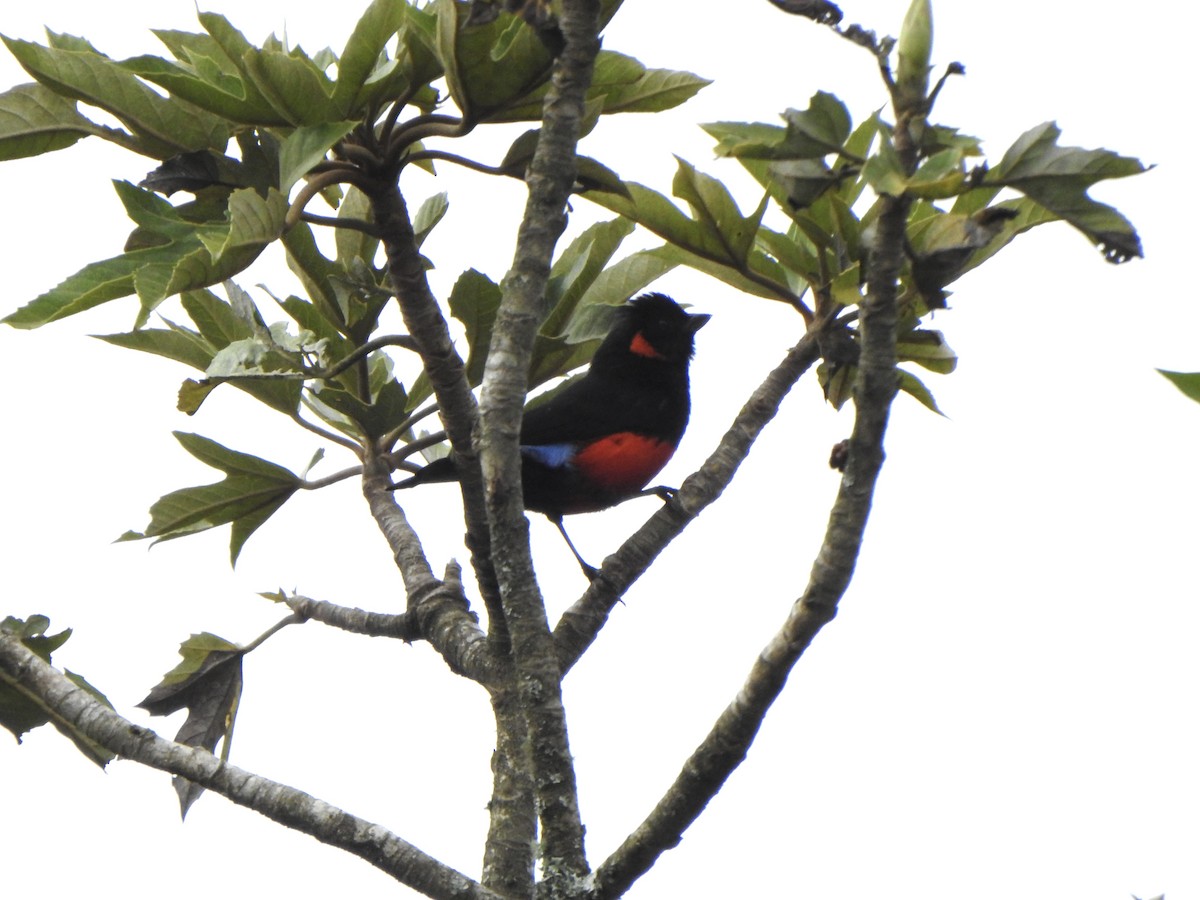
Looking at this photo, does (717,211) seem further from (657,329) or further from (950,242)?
(657,329)

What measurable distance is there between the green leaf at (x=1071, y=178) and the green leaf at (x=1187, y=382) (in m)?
0.47

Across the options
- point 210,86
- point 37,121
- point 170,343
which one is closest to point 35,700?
point 170,343

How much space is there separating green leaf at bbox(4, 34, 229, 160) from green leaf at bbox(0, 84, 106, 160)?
121 millimetres

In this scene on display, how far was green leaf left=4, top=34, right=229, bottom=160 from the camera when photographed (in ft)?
9.80

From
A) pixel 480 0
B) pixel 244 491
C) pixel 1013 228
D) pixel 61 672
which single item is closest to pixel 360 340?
pixel 244 491

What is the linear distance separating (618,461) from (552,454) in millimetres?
229

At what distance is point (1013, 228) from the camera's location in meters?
Result: 3.29

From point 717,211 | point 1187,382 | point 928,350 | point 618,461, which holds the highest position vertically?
point 618,461

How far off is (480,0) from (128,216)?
107 centimetres

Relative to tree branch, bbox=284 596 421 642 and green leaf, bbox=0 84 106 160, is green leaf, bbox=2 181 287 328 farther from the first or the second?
tree branch, bbox=284 596 421 642

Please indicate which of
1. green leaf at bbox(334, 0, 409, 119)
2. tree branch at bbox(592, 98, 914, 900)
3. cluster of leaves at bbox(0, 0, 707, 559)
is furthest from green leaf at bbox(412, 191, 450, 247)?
tree branch at bbox(592, 98, 914, 900)

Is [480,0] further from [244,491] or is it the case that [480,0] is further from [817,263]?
[244,491]

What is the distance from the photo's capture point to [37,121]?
10.5 feet

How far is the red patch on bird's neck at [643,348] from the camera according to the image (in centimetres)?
535
